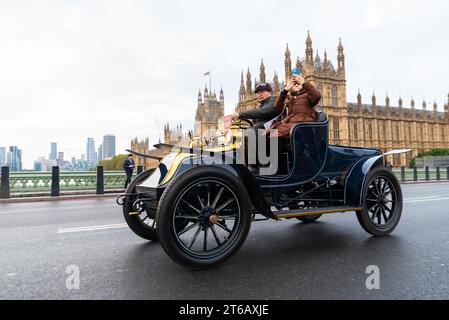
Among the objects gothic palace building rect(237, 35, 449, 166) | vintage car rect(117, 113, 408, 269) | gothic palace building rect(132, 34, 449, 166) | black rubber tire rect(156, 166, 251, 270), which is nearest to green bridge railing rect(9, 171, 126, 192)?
vintage car rect(117, 113, 408, 269)

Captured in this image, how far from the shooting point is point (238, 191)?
2.80 metres

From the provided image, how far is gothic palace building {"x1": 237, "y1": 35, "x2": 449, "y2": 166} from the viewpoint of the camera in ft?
203

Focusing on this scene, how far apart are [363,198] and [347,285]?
1.71 m

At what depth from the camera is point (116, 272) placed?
2600 millimetres

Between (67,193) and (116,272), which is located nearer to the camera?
(116,272)

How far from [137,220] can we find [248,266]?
1.58 m

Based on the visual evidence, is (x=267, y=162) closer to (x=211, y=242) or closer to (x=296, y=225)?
(x=211, y=242)

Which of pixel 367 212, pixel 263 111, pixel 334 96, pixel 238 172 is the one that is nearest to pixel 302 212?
pixel 238 172

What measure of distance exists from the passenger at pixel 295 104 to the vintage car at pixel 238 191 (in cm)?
22

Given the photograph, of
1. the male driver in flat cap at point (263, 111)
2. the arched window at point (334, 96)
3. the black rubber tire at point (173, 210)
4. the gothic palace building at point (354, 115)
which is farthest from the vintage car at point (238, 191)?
the arched window at point (334, 96)

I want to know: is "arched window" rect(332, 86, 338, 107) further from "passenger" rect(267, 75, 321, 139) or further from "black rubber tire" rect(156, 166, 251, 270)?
"black rubber tire" rect(156, 166, 251, 270)

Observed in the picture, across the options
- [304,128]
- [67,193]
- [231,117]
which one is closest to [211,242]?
[231,117]

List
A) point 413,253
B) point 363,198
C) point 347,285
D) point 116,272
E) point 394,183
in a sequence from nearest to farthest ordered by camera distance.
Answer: point 347,285, point 116,272, point 413,253, point 363,198, point 394,183

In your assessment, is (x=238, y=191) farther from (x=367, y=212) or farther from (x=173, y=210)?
(x=367, y=212)
